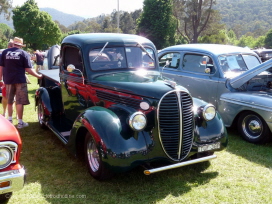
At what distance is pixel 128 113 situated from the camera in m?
3.84

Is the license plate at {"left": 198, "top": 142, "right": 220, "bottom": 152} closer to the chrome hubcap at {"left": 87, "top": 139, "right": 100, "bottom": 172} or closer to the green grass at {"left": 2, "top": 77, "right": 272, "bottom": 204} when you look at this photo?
the green grass at {"left": 2, "top": 77, "right": 272, "bottom": 204}

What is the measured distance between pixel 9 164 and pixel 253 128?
4.48 meters

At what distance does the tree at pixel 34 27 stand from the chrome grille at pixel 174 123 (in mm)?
36741

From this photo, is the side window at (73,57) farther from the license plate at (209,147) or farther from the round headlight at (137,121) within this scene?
the license plate at (209,147)

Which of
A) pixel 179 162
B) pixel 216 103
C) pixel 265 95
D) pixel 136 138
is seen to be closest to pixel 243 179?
pixel 179 162

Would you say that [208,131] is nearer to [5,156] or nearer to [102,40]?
[102,40]

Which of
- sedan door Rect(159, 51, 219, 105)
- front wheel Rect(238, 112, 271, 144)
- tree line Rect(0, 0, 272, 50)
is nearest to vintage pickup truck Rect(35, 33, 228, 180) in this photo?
front wheel Rect(238, 112, 271, 144)

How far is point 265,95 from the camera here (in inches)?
217

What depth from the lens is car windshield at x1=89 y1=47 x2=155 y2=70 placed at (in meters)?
4.64

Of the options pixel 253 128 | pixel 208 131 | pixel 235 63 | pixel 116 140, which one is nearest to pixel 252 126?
pixel 253 128

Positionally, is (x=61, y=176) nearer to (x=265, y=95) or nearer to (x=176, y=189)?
(x=176, y=189)

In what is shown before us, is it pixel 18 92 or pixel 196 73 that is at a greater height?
pixel 196 73

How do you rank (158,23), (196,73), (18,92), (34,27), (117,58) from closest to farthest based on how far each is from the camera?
(117,58)
(18,92)
(196,73)
(34,27)
(158,23)

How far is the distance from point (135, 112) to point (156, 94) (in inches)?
14.3
